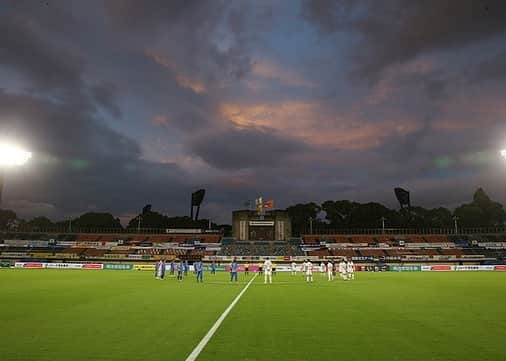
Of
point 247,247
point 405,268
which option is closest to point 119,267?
point 247,247

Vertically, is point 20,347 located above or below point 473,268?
above

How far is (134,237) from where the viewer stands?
93.8 meters

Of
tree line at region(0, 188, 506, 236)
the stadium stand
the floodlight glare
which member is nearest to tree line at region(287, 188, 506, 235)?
tree line at region(0, 188, 506, 236)

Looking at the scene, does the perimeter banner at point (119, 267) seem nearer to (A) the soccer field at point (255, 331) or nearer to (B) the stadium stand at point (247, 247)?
(B) the stadium stand at point (247, 247)

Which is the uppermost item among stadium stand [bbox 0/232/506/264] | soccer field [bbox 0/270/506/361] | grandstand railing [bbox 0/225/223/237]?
grandstand railing [bbox 0/225/223/237]

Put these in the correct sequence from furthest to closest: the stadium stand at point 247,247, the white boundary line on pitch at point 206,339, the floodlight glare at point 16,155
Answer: the stadium stand at point 247,247 → the floodlight glare at point 16,155 → the white boundary line on pitch at point 206,339

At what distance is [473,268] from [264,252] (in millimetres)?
39913

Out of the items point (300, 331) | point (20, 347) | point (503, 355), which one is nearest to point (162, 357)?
point (20, 347)

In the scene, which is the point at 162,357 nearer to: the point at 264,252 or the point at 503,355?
the point at 503,355

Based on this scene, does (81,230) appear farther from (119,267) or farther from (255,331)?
(255,331)

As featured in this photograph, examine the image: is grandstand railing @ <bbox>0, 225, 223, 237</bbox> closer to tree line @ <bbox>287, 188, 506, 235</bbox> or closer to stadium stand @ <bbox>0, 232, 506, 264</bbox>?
stadium stand @ <bbox>0, 232, 506, 264</bbox>

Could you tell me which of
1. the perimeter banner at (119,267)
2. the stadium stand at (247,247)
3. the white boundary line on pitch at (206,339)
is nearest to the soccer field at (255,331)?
the white boundary line on pitch at (206,339)

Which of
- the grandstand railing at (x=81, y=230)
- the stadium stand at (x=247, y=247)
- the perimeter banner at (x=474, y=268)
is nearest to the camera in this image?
the perimeter banner at (x=474, y=268)

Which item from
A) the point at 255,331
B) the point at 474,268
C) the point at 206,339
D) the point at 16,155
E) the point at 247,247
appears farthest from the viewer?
the point at 247,247
